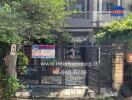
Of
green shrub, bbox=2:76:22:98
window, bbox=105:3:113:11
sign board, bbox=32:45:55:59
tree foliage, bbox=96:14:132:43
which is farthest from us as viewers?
window, bbox=105:3:113:11

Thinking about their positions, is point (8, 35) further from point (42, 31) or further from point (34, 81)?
point (34, 81)

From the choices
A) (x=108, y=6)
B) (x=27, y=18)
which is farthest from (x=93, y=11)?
(x=27, y=18)

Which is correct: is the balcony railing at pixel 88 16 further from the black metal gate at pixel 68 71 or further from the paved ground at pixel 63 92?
the paved ground at pixel 63 92

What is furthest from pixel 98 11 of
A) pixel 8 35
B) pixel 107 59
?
pixel 8 35

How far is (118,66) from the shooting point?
15.5 meters

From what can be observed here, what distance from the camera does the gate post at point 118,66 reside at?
15.5 m

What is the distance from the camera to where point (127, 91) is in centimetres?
1518

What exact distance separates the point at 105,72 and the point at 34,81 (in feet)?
9.33

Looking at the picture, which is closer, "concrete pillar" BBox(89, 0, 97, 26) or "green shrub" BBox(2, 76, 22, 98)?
"green shrub" BBox(2, 76, 22, 98)

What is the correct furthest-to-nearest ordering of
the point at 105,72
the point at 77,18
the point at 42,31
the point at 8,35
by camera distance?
the point at 77,18, the point at 105,72, the point at 42,31, the point at 8,35

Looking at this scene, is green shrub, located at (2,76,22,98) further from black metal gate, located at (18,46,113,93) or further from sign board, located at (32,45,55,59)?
sign board, located at (32,45,55,59)

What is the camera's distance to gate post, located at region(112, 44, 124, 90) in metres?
15.5

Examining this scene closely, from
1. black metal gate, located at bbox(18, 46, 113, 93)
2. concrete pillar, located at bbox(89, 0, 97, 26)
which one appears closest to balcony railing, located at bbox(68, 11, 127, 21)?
concrete pillar, located at bbox(89, 0, 97, 26)

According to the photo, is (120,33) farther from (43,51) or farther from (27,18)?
(27,18)
